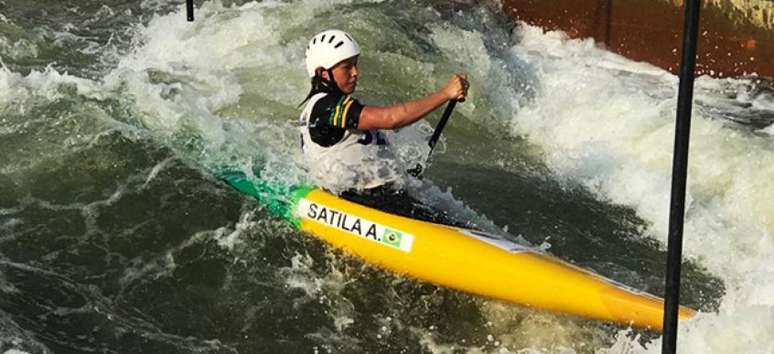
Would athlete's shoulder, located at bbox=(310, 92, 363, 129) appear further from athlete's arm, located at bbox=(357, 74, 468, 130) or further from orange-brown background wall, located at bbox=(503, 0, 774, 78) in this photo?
orange-brown background wall, located at bbox=(503, 0, 774, 78)

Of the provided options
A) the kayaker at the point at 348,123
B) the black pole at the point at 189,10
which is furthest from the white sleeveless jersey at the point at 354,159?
the black pole at the point at 189,10

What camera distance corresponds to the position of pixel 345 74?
5.01 m

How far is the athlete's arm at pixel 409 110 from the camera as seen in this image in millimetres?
4703

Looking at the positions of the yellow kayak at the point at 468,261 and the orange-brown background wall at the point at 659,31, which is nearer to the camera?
the yellow kayak at the point at 468,261

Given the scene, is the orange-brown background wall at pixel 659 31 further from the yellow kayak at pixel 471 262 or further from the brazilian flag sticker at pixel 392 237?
the brazilian flag sticker at pixel 392 237

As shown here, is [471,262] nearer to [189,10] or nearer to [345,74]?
[345,74]

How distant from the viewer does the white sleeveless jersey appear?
201 inches

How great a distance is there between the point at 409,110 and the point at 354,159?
0.49m

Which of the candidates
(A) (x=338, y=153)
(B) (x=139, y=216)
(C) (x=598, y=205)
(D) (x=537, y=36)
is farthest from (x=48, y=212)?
(D) (x=537, y=36)

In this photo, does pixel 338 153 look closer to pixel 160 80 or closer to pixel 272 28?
pixel 160 80

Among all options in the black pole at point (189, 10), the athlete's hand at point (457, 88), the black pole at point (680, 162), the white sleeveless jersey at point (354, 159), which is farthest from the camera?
the black pole at point (189, 10)

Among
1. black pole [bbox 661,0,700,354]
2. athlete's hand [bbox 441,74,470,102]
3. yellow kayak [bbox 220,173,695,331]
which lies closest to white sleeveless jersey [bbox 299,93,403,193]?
yellow kayak [bbox 220,173,695,331]

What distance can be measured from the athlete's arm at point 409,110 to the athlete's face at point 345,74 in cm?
27

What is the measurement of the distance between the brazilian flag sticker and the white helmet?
860mm
